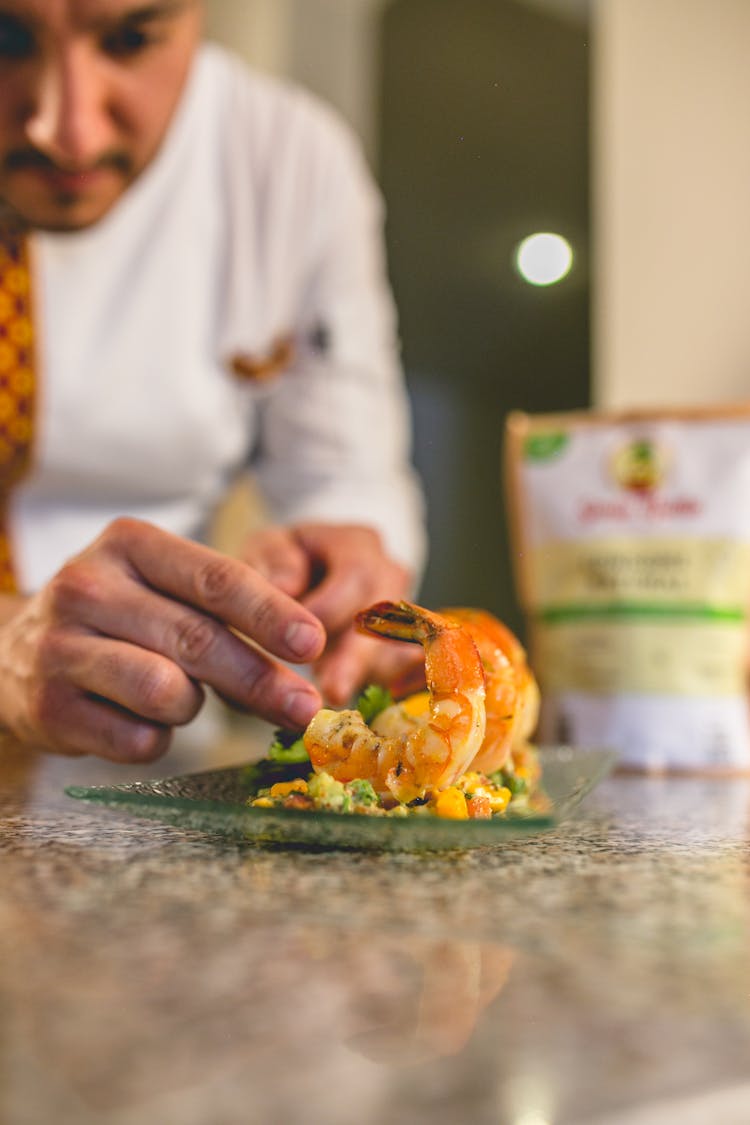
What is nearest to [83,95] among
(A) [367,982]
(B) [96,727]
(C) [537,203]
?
(B) [96,727]

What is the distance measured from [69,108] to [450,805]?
0.75 meters

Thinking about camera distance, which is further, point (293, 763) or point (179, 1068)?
point (293, 763)

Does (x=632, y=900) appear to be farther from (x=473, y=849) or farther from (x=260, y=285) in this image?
(x=260, y=285)

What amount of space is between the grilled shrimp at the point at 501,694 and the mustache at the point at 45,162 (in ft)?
2.00

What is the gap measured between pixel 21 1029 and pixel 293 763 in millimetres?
308

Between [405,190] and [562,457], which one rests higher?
[405,190]

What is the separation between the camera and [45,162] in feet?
3.42

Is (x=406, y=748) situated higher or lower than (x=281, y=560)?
lower

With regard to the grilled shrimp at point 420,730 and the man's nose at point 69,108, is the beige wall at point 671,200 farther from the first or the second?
the grilled shrimp at point 420,730

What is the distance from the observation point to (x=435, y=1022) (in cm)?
30

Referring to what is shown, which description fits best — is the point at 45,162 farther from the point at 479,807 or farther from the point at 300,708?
the point at 479,807

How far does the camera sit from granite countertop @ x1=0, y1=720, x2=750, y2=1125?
0.25 m

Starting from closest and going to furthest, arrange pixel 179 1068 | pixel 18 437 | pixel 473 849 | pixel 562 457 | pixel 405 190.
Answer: pixel 179 1068 → pixel 473 849 → pixel 562 457 → pixel 18 437 → pixel 405 190

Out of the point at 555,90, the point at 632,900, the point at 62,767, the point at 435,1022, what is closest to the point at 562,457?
the point at 62,767
